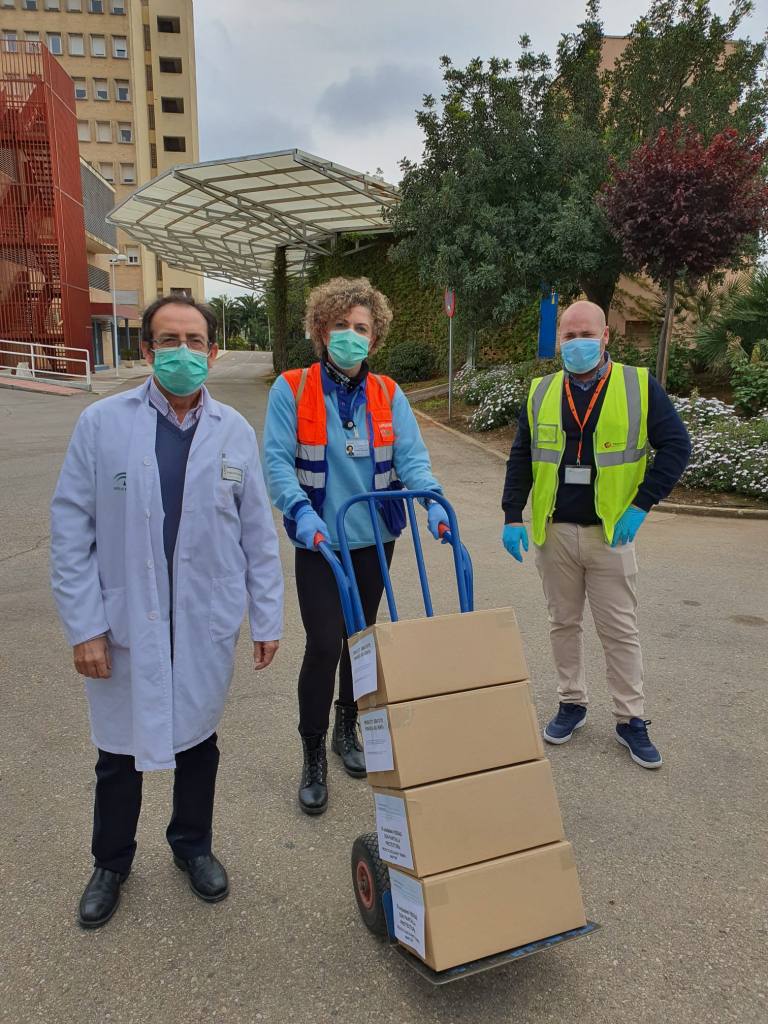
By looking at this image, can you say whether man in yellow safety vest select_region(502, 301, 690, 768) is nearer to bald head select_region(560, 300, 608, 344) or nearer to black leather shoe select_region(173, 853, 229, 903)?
bald head select_region(560, 300, 608, 344)

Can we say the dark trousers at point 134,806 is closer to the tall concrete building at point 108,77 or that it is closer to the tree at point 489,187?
the tree at point 489,187

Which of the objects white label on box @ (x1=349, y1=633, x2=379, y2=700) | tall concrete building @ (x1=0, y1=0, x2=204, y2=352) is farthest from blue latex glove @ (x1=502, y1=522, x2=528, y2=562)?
tall concrete building @ (x1=0, y1=0, x2=204, y2=352)

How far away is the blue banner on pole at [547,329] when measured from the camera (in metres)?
16.5

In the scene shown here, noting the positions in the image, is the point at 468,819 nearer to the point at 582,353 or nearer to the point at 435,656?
the point at 435,656

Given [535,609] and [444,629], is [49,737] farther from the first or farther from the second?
[535,609]

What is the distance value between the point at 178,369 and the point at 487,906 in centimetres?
176

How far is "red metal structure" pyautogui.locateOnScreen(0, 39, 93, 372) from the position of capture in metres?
26.4

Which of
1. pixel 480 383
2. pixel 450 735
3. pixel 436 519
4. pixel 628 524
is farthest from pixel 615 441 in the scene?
pixel 480 383

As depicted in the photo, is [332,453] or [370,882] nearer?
[370,882]

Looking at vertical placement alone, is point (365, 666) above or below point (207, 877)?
above

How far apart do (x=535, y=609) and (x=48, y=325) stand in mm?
27486

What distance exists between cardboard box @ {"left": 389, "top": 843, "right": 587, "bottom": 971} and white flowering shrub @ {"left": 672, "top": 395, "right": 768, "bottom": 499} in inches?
291

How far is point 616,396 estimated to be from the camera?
3111mm

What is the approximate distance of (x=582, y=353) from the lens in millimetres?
3086
